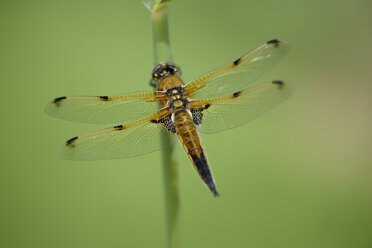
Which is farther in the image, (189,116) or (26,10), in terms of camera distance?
(26,10)

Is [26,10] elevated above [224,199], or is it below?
above

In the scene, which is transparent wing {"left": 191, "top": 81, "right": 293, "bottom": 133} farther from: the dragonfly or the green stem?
the green stem

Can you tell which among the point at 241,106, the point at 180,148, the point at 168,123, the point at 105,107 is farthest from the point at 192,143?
the point at 180,148

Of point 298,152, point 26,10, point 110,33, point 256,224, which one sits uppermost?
point 26,10

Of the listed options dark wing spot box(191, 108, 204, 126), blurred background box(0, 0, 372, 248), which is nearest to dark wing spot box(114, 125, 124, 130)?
dark wing spot box(191, 108, 204, 126)

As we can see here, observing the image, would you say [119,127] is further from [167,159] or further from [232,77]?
[232,77]

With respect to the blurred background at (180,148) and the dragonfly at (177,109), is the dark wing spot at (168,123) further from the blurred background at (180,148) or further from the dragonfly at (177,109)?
the blurred background at (180,148)

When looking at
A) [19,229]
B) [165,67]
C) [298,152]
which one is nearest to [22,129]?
[19,229]

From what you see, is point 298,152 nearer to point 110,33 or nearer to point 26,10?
point 110,33
